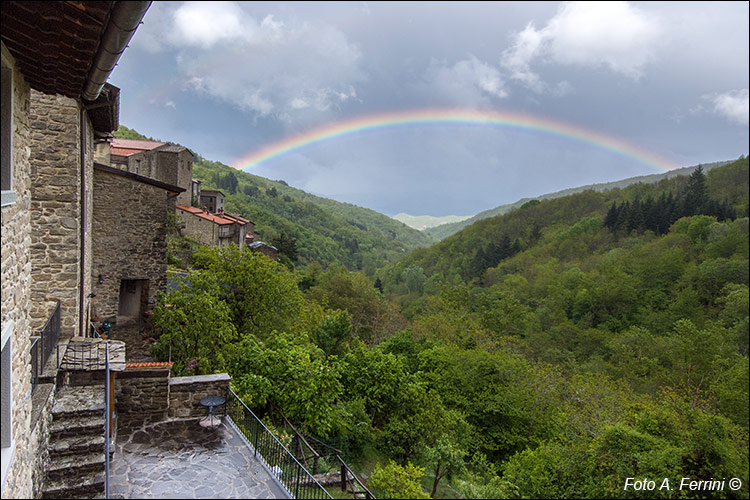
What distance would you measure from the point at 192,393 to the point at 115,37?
8032mm

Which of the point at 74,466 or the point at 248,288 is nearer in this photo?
the point at 74,466

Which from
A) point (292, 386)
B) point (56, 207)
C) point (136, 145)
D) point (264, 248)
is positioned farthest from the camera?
point (264, 248)

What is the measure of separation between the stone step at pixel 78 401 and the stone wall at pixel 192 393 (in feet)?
6.03

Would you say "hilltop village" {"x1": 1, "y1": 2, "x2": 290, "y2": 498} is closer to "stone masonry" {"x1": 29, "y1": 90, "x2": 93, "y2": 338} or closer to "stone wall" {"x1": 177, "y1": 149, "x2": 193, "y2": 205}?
"stone masonry" {"x1": 29, "y1": 90, "x2": 93, "y2": 338}

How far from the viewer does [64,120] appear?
8.67 meters

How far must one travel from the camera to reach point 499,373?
2219 centimetres

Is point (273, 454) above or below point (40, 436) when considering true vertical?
below

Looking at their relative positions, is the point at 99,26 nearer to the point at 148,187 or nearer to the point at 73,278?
the point at 73,278

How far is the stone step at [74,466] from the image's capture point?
6.34 metres

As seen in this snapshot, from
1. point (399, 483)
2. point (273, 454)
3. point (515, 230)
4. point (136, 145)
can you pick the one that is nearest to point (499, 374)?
point (399, 483)

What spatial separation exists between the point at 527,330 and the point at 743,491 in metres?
39.6

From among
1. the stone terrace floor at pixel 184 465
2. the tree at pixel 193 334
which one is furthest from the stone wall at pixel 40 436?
the tree at pixel 193 334

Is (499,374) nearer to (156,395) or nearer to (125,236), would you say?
(156,395)

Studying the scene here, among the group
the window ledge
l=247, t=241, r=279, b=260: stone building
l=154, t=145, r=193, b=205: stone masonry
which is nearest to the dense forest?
l=247, t=241, r=279, b=260: stone building
